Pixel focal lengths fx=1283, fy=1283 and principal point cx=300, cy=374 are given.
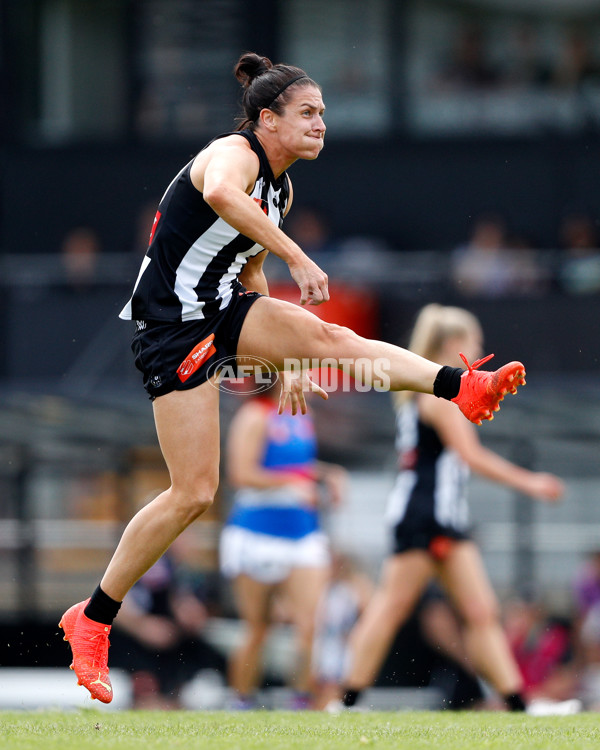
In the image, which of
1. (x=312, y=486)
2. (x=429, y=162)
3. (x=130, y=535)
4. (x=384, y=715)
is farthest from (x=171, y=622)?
(x=429, y=162)

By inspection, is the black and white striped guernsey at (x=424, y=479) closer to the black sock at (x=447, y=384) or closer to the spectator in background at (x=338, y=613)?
the black sock at (x=447, y=384)

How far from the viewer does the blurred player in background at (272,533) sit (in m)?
7.70

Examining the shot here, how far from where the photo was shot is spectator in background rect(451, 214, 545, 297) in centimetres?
1149

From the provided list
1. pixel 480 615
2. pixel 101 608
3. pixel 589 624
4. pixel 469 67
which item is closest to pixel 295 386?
pixel 101 608

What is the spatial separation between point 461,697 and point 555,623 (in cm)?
195

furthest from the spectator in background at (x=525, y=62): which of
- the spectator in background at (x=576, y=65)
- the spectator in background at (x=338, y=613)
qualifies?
the spectator in background at (x=338, y=613)

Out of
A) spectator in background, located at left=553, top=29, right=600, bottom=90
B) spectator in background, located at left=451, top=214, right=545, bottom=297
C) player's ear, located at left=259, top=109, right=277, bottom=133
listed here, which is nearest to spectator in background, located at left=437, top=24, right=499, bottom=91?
spectator in background, located at left=553, top=29, right=600, bottom=90

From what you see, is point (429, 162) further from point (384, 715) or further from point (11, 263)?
point (384, 715)

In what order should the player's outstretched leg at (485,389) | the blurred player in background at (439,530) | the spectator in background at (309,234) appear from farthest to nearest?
the spectator in background at (309,234) < the blurred player in background at (439,530) < the player's outstretched leg at (485,389)

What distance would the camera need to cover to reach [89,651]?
518cm

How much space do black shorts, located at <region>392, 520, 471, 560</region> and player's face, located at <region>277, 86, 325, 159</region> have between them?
2.47 meters

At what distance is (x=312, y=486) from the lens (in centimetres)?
800

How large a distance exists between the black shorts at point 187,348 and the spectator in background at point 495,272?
650 centimetres

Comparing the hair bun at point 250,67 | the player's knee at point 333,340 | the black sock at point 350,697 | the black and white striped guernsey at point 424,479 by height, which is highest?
the hair bun at point 250,67
